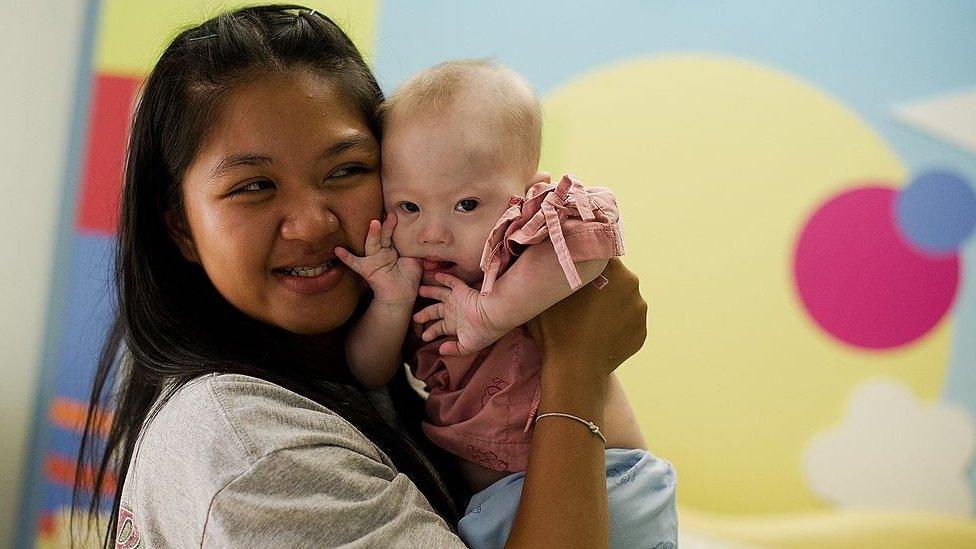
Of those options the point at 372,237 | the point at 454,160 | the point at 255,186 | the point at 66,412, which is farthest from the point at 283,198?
the point at 66,412

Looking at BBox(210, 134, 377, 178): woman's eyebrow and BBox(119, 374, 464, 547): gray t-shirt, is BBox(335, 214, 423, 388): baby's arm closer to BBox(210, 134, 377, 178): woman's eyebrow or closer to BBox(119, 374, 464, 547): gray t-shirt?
BBox(210, 134, 377, 178): woman's eyebrow

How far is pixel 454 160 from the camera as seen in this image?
1.30m

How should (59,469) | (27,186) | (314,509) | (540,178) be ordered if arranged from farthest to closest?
(59,469) < (27,186) < (540,178) < (314,509)

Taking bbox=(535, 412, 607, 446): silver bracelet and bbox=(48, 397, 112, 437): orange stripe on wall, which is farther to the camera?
bbox=(48, 397, 112, 437): orange stripe on wall

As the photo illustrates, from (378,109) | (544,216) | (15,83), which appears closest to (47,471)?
(15,83)

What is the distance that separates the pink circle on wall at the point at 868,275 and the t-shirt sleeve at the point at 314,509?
1.78 metres

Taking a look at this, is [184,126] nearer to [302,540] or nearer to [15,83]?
[302,540]

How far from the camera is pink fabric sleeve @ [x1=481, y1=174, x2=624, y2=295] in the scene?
1197mm

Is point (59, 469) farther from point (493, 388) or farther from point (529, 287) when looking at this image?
point (529, 287)

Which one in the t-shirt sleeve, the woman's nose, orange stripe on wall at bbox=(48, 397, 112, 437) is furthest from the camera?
orange stripe on wall at bbox=(48, 397, 112, 437)

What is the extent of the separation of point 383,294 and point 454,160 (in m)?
0.22

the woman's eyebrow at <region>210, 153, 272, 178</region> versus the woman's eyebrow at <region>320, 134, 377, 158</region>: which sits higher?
the woman's eyebrow at <region>320, 134, 377, 158</region>

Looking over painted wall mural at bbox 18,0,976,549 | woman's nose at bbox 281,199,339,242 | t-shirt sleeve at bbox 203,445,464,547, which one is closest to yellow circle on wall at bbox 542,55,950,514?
painted wall mural at bbox 18,0,976,549

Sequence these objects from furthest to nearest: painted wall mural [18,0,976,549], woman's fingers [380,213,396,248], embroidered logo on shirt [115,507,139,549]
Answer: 1. painted wall mural [18,0,976,549]
2. woman's fingers [380,213,396,248]
3. embroidered logo on shirt [115,507,139,549]
